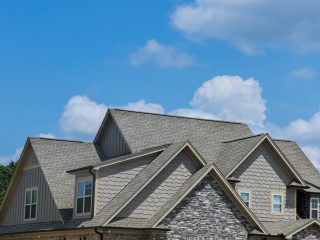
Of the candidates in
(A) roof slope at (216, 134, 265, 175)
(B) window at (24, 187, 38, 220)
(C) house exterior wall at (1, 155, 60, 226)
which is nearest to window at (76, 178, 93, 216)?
(C) house exterior wall at (1, 155, 60, 226)

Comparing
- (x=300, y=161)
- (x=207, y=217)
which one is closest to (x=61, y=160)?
(x=207, y=217)

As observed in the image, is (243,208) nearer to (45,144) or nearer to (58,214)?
(58,214)

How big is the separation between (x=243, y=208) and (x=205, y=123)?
9983 mm

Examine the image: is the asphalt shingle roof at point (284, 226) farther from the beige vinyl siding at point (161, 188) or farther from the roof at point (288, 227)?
the beige vinyl siding at point (161, 188)

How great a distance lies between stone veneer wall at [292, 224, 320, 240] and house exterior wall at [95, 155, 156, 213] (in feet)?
27.1

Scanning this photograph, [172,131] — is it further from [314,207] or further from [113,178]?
[314,207]

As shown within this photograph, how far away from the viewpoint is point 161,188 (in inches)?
Answer: 1348

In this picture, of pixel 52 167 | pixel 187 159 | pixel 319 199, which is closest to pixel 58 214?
pixel 52 167

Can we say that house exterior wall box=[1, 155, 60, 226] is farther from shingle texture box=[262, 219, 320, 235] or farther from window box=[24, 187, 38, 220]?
shingle texture box=[262, 219, 320, 235]

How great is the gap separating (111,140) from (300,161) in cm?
1155

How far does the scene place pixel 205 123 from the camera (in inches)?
1703

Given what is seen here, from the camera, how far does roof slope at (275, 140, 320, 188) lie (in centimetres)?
4216

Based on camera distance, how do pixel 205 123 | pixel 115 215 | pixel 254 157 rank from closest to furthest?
pixel 115 215, pixel 254 157, pixel 205 123

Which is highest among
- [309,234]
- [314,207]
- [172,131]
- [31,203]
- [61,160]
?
[172,131]
